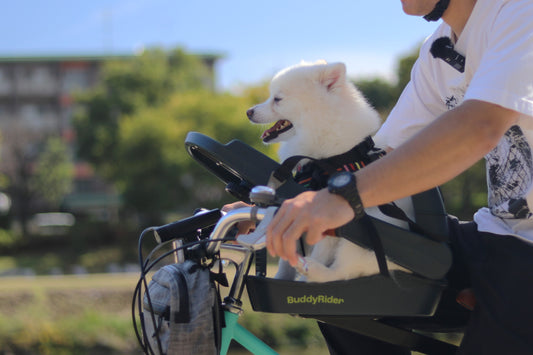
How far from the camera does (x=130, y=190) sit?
2667 cm

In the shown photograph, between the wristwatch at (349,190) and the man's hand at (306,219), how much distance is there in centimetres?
1

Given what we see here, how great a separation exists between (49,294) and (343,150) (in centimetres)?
946

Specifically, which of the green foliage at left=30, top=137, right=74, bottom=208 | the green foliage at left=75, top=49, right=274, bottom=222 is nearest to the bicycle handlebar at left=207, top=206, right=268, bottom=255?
the green foliage at left=75, top=49, right=274, bottom=222

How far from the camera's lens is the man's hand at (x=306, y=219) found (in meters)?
1.26

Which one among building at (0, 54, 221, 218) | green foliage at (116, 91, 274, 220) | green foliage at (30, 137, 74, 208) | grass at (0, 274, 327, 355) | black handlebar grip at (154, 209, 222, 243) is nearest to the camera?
black handlebar grip at (154, 209, 222, 243)

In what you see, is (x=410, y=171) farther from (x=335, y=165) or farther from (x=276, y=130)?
(x=276, y=130)

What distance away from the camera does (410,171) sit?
1.27 meters

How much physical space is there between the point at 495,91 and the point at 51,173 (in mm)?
37226

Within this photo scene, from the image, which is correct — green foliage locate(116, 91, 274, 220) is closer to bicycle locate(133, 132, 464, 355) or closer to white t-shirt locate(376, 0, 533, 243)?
white t-shirt locate(376, 0, 533, 243)

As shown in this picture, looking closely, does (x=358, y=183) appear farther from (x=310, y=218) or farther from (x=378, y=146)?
(x=378, y=146)

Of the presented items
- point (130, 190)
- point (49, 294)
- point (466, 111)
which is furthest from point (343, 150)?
point (130, 190)

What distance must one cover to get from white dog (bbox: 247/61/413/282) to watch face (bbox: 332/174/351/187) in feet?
1.62

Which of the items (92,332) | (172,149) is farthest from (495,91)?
(172,149)

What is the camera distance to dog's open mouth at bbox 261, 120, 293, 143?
96.3 inches
